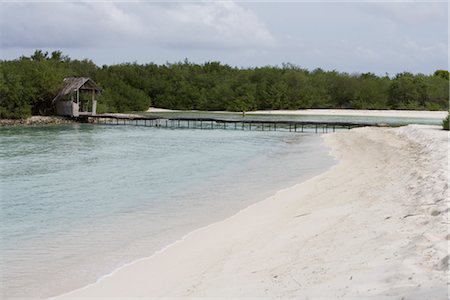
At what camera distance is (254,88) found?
81438 millimetres

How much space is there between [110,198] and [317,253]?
25.4 feet

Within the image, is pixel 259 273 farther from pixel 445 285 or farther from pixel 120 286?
pixel 445 285

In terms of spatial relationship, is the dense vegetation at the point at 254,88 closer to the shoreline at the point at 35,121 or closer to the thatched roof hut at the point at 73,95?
the thatched roof hut at the point at 73,95

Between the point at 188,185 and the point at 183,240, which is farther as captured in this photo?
the point at 188,185

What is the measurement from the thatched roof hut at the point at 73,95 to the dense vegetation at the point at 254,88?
46.9 ft

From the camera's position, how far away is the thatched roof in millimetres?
49906

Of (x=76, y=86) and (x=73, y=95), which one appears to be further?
(x=73, y=95)

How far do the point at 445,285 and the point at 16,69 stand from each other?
55952 mm

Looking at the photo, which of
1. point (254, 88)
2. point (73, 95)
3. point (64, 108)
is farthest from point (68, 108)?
point (254, 88)

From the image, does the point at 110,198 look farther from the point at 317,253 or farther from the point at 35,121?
the point at 35,121

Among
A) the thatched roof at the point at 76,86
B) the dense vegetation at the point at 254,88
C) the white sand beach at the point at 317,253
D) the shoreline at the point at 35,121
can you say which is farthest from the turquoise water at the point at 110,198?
the dense vegetation at the point at 254,88

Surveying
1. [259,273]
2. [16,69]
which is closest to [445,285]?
[259,273]

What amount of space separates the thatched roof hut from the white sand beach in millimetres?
42013

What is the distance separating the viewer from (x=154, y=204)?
1223 centimetres
